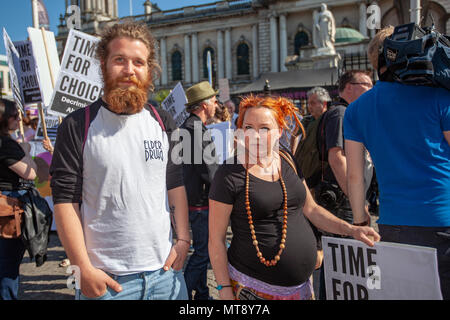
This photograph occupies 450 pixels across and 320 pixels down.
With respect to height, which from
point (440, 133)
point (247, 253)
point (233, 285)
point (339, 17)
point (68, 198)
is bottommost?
point (233, 285)

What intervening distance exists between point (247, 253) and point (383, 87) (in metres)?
1.10

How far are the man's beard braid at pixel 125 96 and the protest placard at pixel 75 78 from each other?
6.09 feet

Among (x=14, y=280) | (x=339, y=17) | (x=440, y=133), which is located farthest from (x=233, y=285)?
(x=339, y=17)

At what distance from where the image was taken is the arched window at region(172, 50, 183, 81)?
1825 inches

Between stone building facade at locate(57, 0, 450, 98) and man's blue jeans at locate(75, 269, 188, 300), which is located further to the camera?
stone building facade at locate(57, 0, 450, 98)

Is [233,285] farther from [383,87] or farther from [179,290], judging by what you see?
[383,87]

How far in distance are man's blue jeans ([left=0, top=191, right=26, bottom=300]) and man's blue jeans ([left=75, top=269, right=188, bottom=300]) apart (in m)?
1.49

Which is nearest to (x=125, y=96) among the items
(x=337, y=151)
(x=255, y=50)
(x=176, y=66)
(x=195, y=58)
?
(x=337, y=151)

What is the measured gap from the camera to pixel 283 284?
1892mm

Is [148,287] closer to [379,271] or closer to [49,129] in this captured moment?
[379,271]

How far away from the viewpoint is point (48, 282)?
4.29 meters

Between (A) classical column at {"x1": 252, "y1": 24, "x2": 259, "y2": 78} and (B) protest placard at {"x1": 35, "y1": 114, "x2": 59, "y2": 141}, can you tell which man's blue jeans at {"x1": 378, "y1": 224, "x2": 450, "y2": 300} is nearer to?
(B) protest placard at {"x1": 35, "y1": 114, "x2": 59, "y2": 141}

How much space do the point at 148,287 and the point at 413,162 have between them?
1374mm

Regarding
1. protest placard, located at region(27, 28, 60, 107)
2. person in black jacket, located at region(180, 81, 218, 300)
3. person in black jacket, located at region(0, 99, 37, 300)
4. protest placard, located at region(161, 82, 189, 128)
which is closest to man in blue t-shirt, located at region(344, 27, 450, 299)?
person in black jacket, located at region(180, 81, 218, 300)
